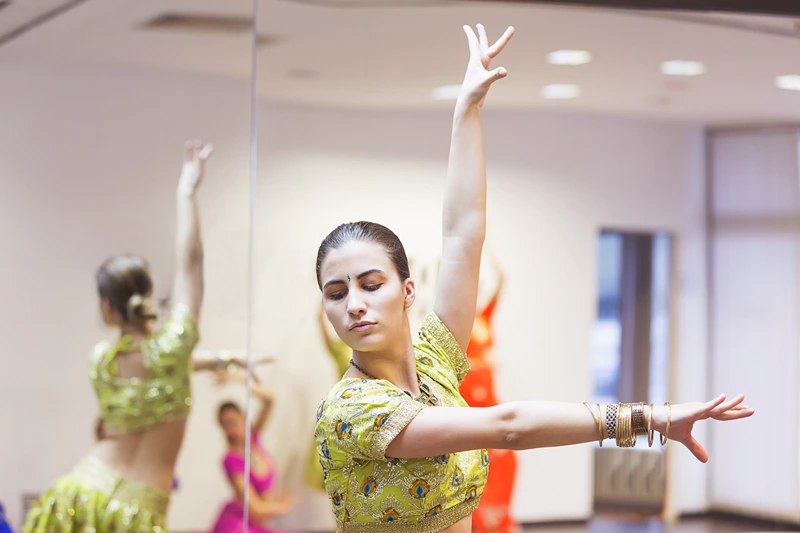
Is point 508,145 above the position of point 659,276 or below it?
above

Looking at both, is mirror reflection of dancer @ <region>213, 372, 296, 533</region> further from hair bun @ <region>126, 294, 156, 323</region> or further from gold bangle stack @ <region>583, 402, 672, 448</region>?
gold bangle stack @ <region>583, 402, 672, 448</region>

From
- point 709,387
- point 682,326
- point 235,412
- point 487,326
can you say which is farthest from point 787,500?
point 235,412

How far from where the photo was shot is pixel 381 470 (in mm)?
1499

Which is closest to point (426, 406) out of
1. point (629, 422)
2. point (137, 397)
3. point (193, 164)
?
point (629, 422)

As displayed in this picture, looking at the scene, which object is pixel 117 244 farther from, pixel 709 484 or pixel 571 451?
pixel 709 484

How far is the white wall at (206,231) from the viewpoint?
3504 millimetres

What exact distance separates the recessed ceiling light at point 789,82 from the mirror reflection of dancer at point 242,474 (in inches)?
91.9

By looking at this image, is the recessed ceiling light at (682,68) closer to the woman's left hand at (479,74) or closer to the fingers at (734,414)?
the woman's left hand at (479,74)

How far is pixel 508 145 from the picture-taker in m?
3.68

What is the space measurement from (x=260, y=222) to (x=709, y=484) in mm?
2040

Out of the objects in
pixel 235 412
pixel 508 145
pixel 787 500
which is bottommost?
pixel 787 500

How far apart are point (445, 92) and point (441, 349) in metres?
2.02

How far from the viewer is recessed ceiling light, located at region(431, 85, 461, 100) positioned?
11.8 ft

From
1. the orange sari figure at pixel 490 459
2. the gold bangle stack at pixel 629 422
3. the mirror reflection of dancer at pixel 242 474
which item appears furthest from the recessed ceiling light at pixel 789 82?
the gold bangle stack at pixel 629 422
